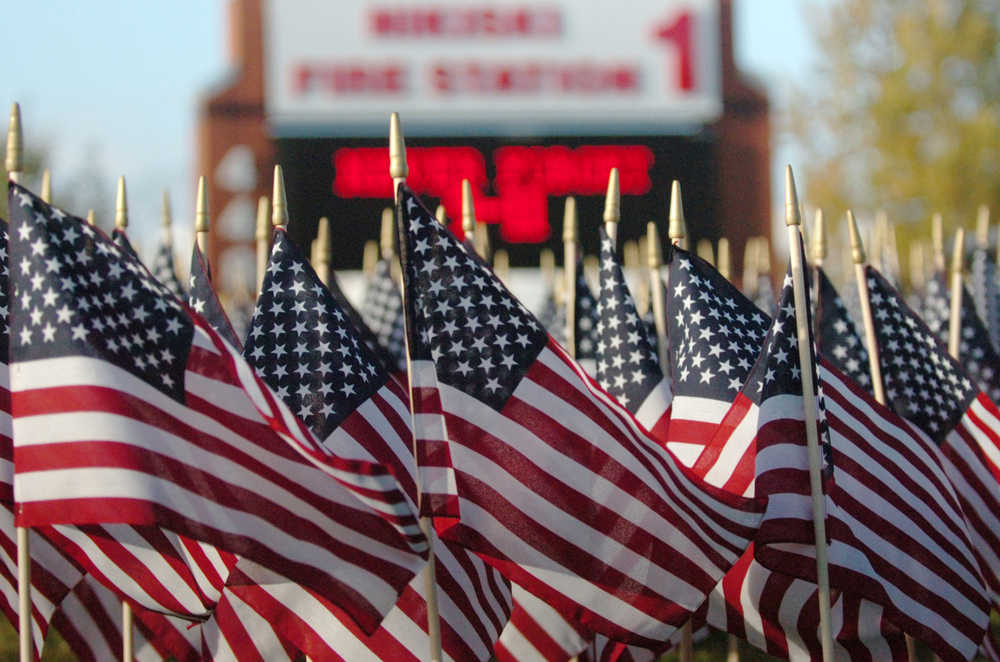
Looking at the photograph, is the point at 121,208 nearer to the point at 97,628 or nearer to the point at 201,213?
the point at 201,213

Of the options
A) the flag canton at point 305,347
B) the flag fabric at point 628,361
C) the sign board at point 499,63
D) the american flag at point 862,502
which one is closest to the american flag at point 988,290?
the flag fabric at point 628,361

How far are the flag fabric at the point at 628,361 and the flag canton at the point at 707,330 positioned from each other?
616 millimetres

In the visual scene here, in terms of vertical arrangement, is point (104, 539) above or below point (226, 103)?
below

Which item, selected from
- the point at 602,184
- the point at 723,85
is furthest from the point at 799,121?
the point at 602,184

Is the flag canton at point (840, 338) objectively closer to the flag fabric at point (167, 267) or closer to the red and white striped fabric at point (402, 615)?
the red and white striped fabric at point (402, 615)

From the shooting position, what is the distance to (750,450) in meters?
6.02

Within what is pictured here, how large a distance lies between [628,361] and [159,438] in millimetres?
2731

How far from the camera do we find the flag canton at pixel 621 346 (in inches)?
275

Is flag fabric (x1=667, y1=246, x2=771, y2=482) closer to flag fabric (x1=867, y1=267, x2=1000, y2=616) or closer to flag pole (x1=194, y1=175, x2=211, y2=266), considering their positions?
flag fabric (x1=867, y1=267, x2=1000, y2=616)

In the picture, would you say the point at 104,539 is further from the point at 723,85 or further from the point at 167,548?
the point at 723,85

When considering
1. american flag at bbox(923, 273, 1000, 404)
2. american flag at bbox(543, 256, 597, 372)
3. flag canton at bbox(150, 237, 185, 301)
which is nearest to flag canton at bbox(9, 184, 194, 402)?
american flag at bbox(543, 256, 597, 372)

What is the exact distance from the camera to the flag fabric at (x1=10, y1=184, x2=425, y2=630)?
501 cm

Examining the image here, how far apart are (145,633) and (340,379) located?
6.80ft

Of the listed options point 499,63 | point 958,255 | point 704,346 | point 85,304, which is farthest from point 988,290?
point 499,63
